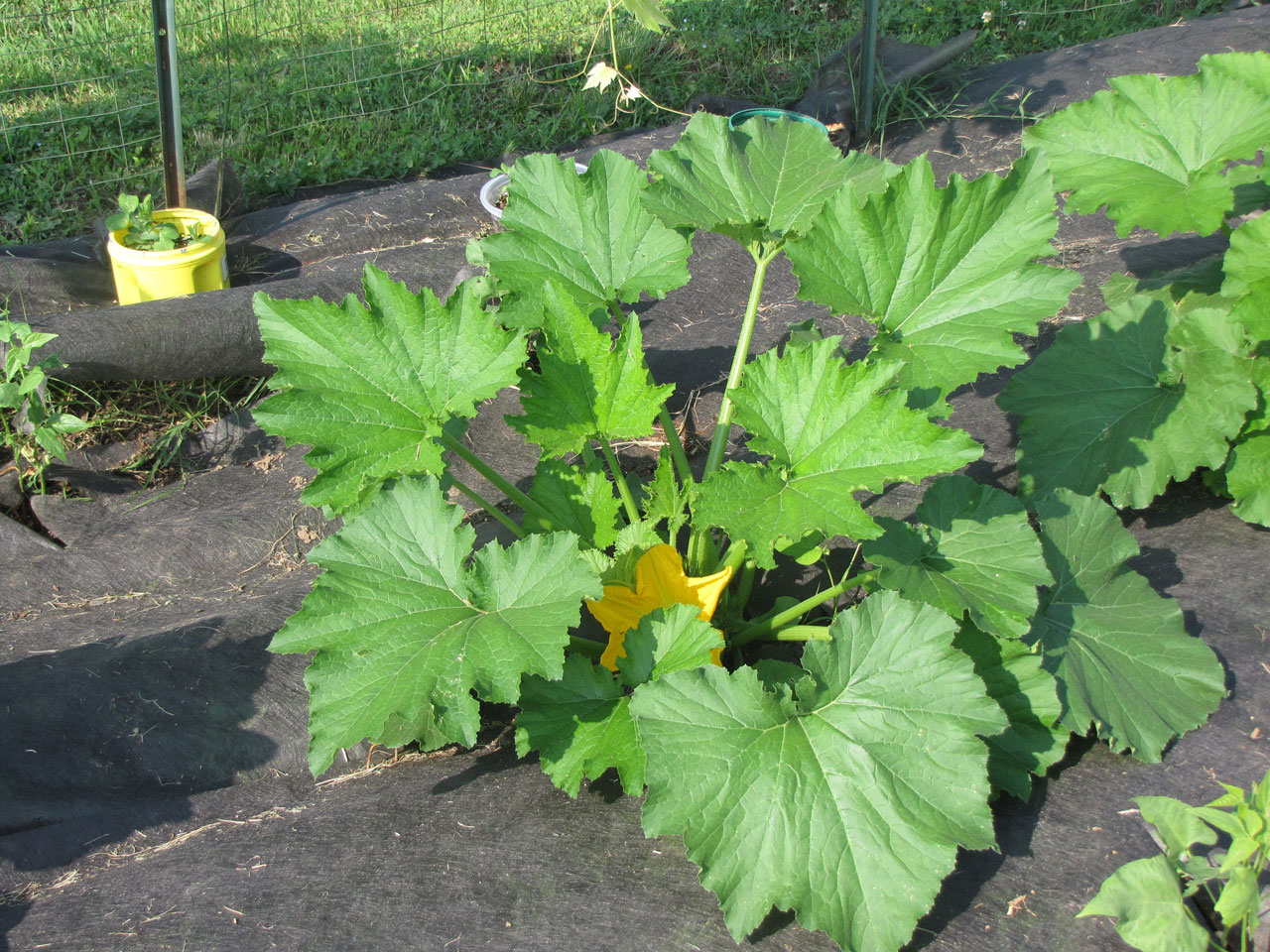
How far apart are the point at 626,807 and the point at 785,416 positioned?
91cm

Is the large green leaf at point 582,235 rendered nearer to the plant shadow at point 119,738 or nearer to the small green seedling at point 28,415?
the plant shadow at point 119,738

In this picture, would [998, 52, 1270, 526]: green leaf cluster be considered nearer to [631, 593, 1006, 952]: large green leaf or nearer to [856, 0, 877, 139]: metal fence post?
[631, 593, 1006, 952]: large green leaf

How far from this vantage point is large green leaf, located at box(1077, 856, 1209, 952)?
168 cm

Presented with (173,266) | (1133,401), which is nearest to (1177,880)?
(1133,401)

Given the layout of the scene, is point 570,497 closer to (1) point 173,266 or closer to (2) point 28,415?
(2) point 28,415

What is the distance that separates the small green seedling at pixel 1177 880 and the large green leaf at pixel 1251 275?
1.27 meters

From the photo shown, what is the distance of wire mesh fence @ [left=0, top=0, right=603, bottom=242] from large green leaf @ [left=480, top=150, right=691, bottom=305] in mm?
3036

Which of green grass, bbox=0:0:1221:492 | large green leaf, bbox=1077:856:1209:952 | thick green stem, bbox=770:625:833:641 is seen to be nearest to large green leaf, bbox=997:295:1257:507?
thick green stem, bbox=770:625:833:641

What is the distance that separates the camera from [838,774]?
1.95m

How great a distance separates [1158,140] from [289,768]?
Result: 2.88 m

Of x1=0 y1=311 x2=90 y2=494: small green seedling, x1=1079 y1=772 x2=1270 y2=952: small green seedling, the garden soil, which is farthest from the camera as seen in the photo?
x1=0 y1=311 x2=90 y2=494: small green seedling

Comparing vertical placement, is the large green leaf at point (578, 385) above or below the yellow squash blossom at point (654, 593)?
above

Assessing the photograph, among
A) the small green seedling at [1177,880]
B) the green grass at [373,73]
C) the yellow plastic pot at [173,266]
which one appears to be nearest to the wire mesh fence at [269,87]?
the green grass at [373,73]

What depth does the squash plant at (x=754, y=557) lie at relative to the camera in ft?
6.34
